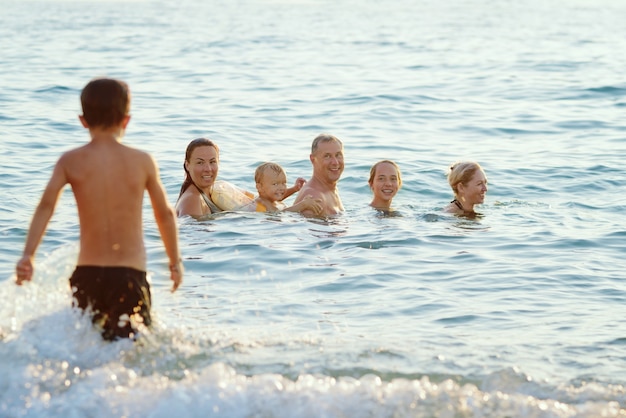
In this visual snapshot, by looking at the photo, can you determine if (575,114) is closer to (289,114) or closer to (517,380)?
(289,114)

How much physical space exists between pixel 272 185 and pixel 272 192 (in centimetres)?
8

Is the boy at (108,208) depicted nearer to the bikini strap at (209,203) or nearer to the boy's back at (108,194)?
the boy's back at (108,194)

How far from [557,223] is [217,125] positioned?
8.01m

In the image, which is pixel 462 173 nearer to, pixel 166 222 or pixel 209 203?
pixel 209 203


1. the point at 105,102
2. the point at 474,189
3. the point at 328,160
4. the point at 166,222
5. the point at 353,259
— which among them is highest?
the point at 105,102

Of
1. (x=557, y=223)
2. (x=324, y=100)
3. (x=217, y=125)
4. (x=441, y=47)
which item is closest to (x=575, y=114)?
(x=324, y=100)

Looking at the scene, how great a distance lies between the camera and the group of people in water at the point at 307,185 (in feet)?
35.9

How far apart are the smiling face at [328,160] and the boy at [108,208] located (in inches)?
219

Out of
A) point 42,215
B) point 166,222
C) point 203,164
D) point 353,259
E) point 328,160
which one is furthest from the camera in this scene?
point 328,160

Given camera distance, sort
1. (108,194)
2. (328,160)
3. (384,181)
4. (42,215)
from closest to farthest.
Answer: (42,215), (108,194), (328,160), (384,181)

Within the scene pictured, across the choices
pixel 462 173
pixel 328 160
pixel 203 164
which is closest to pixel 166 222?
pixel 203 164

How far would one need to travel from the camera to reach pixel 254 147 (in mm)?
15992

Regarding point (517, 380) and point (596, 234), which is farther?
point (596, 234)

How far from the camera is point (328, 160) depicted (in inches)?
446
